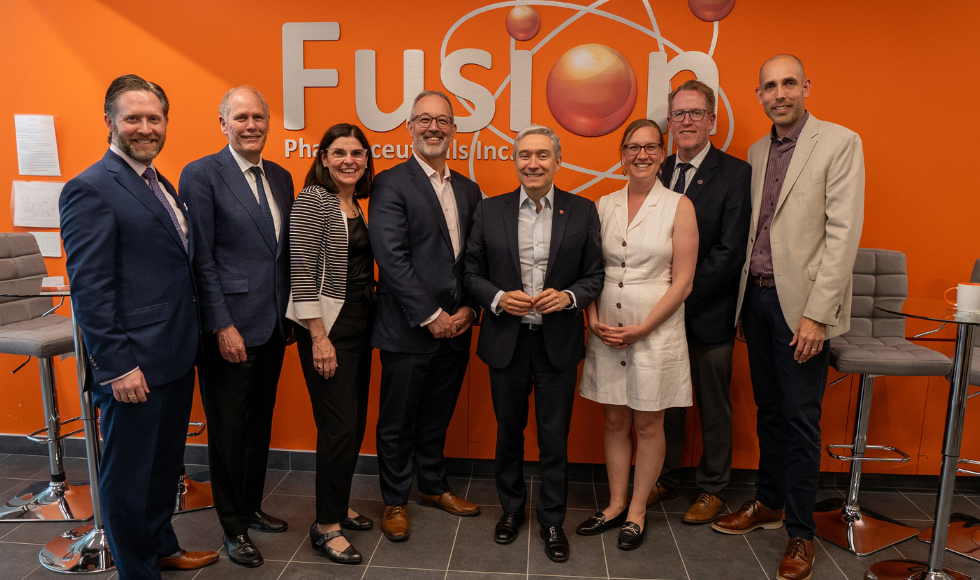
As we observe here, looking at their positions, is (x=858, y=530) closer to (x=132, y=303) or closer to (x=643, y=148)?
(x=643, y=148)

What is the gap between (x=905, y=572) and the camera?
8.72ft

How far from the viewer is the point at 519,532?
3041 mm

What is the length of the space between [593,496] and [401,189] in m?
2.08

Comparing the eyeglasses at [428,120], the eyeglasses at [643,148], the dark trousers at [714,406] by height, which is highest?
the eyeglasses at [428,120]

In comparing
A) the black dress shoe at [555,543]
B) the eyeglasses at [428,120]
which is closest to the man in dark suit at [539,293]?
the black dress shoe at [555,543]

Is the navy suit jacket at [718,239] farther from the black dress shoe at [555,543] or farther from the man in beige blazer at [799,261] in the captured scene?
the black dress shoe at [555,543]

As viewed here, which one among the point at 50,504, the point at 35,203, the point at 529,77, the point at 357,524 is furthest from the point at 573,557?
the point at 35,203

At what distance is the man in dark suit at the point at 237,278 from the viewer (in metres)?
2.57

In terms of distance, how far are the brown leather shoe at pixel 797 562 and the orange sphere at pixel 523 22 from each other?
2.99 meters

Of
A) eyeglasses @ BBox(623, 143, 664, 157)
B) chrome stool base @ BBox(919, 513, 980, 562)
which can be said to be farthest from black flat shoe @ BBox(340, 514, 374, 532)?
chrome stool base @ BBox(919, 513, 980, 562)

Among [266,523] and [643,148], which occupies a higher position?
[643,148]

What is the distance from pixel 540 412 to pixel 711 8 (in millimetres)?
2459

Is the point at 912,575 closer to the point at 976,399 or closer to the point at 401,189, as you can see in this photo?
the point at 976,399

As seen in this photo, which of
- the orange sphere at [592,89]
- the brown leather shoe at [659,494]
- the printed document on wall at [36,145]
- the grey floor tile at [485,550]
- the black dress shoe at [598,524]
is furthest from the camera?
the printed document on wall at [36,145]
